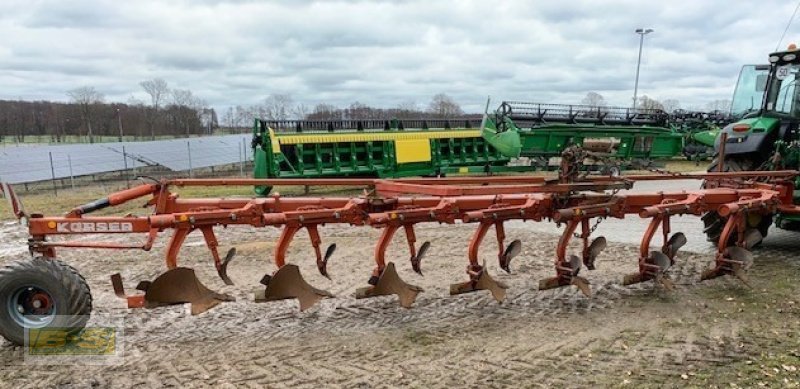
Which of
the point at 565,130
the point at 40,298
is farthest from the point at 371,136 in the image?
the point at 40,298

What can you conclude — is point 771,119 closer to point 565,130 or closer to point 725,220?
point 725,220

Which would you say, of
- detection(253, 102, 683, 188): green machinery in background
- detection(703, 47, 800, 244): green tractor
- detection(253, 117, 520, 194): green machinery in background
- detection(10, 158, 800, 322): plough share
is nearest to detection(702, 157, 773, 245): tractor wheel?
detection(703, 47, 800, 244): green tractor

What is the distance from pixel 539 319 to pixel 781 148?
406 cm

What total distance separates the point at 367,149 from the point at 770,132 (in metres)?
8.23

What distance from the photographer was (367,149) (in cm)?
1299

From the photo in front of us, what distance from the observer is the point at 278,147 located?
11758 mm

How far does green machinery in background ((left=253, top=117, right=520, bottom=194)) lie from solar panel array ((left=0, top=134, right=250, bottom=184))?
4.60 metres

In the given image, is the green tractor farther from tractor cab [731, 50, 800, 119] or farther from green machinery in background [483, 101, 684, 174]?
green machinery in background [483, 101, 684, 174]

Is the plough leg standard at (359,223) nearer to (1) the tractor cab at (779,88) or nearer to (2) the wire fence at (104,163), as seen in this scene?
(1) the tractor cab at (779,88)

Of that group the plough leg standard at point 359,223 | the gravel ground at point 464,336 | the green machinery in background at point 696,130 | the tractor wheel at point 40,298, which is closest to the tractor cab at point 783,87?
the gravel ground at point 464,336

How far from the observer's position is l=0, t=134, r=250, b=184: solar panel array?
15.8 m

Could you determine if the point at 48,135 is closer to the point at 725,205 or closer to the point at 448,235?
the point at 448,235

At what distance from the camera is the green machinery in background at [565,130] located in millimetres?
13922

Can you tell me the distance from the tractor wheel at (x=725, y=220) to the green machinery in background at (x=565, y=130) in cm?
622
